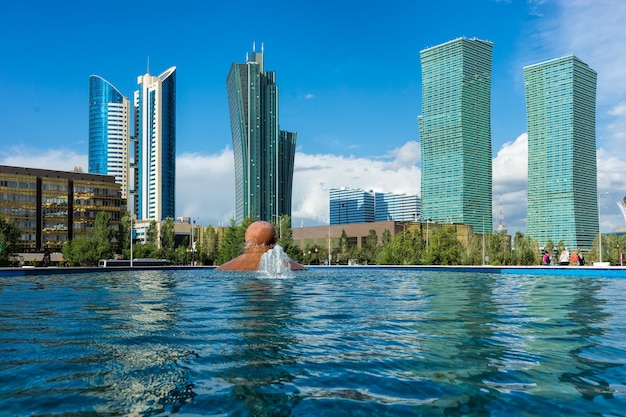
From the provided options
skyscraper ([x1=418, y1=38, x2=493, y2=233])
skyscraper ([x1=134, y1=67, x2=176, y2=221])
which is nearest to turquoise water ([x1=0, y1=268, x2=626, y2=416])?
skyscraper ([x1=418, y1=38, x2=493, y2=233])

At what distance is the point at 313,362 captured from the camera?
23.1ft

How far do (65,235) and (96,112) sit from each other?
118 m

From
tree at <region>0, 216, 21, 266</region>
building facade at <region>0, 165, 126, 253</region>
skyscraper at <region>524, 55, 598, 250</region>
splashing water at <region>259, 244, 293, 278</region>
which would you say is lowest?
splashing water at <region>259, 244, 293, 278</region>

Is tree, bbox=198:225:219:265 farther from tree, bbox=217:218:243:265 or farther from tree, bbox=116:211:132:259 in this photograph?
tree, bbox=217:218:243:265

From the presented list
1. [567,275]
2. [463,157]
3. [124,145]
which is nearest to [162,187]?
[124,145]

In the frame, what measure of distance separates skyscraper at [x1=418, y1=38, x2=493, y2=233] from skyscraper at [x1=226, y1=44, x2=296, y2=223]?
51.7 m

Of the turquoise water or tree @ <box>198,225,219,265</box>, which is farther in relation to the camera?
tree @ <box>198,225,219,265</box>

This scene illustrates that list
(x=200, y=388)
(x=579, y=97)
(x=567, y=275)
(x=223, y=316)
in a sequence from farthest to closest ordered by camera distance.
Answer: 1. (x=579, y=97)
2. (x=567, y=275)
3. (x=223, y=316)
4. (x=200, y=388)

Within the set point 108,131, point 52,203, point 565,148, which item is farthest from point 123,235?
point 565,148

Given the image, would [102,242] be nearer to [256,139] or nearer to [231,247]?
[231,247]

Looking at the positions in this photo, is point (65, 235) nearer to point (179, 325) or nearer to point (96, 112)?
point (179, 325)

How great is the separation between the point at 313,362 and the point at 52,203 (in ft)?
308

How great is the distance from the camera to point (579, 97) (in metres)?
162

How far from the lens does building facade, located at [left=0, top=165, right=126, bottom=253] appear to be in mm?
87000
